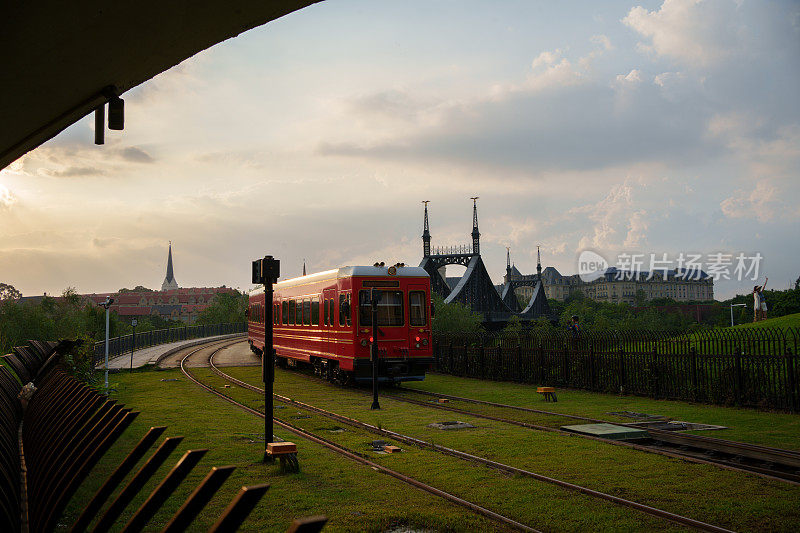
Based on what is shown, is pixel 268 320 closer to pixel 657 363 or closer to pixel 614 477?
pixel 614 477

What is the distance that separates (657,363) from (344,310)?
27.2 feet

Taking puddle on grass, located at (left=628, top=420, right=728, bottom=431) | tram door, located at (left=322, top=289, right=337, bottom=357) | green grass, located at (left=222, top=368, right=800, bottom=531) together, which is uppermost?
tram door, located at (left=322, top=289, right=337, bottom=357)

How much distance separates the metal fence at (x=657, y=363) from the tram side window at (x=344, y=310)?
20.0 ft

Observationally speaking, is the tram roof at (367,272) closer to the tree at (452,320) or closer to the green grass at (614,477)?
the green grass at (614,477)

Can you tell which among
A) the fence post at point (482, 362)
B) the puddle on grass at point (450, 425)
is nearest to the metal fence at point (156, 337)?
the fence post at point (482, 362)

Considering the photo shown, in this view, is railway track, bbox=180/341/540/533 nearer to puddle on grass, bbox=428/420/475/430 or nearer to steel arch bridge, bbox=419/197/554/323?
puddle on grass, bbox=428/420/475/430

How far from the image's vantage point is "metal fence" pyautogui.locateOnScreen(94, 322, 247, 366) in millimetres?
30869

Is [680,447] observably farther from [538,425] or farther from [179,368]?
[179,368]

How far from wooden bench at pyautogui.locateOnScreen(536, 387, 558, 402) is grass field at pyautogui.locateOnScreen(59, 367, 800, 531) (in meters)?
3.70

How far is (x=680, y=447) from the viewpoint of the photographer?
994cm

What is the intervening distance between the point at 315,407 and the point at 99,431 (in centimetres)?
1064

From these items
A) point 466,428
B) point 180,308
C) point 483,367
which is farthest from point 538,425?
point 180,308

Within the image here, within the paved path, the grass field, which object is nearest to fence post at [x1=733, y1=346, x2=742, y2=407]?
the grass field

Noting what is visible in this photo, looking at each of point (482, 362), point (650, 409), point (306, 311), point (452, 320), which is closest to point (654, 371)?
point (650, 409)
